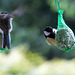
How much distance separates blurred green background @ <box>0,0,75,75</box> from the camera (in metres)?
6.29

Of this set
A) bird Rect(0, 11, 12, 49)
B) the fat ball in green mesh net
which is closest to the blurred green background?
bird Rect(0, 11, 12, 49)

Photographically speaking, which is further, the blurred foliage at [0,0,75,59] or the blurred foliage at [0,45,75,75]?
the blurred foliage at [0,0,75,59]

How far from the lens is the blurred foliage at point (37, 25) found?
8.47m

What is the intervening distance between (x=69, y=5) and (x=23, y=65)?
8.07 feet

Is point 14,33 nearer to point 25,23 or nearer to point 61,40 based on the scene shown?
point 25,23

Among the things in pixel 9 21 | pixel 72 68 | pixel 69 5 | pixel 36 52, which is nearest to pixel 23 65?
pixel 72 68

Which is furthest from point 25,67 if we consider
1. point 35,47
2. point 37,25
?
point 37,25

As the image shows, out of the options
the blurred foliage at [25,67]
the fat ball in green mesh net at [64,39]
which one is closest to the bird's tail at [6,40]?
the fat ball in green mesh net at [64,39]

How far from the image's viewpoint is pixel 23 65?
6.43 m

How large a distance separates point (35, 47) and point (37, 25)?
3.15 ft

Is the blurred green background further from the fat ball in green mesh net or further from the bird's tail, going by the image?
the fat ball in green mesh net

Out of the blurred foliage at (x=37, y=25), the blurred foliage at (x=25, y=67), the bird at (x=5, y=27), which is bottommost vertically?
the blurred foliage at (x=25, y=67)

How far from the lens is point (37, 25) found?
366 inches

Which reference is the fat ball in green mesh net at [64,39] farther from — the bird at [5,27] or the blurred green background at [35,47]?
the blurred green background at [35,47]
